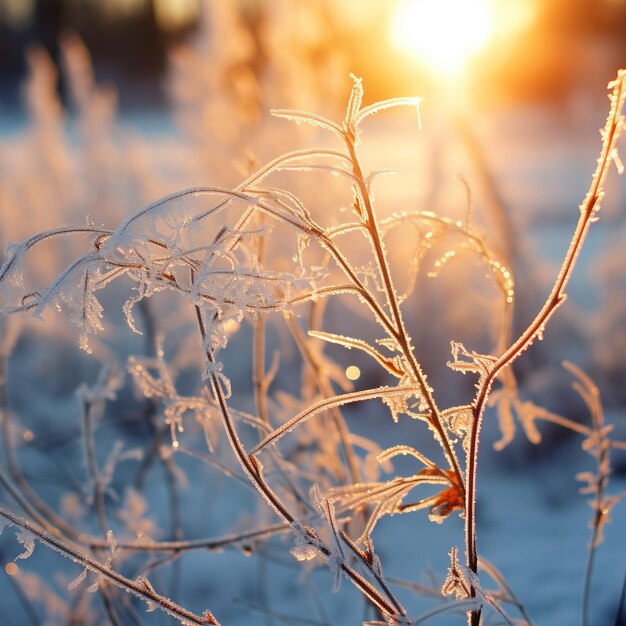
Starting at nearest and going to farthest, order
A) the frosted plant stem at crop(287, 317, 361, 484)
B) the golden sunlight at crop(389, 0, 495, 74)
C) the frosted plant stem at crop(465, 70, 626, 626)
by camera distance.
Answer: the frosted plant stem at crop(465, 70, 626, 626)
the frosted plant stem at crop(287, 317, 361, 484)
the golden sunlight at crop(389, 0, 495, 74)

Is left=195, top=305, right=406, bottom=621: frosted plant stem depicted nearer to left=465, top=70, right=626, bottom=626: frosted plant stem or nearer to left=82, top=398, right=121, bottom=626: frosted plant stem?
left=465, top=70, right=626, bottom=626: frosted plant stem

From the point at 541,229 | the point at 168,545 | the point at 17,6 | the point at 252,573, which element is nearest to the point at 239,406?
the point at 252,573

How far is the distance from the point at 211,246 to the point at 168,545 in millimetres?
433

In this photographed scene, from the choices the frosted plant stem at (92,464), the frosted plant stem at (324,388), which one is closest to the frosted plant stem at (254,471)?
the frosted plant stem at (324,388)

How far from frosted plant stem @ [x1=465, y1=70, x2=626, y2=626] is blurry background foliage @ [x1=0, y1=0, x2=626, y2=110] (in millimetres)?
4227

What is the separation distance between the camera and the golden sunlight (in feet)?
12.0

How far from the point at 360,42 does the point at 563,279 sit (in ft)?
44.9

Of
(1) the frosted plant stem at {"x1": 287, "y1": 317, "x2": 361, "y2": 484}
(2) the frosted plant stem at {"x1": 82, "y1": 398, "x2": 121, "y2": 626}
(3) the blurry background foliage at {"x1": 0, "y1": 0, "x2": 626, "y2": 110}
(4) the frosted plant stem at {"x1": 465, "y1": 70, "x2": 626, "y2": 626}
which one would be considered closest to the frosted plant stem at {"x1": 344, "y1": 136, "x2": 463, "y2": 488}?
(4) the frosted plant stem at {"x1": 465, "y1": 70, "x2": 626, "y2": 626}

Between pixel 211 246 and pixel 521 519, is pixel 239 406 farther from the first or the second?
pixel 211 246

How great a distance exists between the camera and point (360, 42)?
13445mm

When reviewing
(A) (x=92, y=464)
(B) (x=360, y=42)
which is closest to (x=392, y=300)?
(A) (x=92, y=464)

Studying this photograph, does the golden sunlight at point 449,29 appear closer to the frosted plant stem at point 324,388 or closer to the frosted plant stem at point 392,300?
the frosted plant stem at point 324,388

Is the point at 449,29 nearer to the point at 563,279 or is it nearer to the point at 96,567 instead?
the point at 563,279

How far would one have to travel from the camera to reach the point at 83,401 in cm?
114
